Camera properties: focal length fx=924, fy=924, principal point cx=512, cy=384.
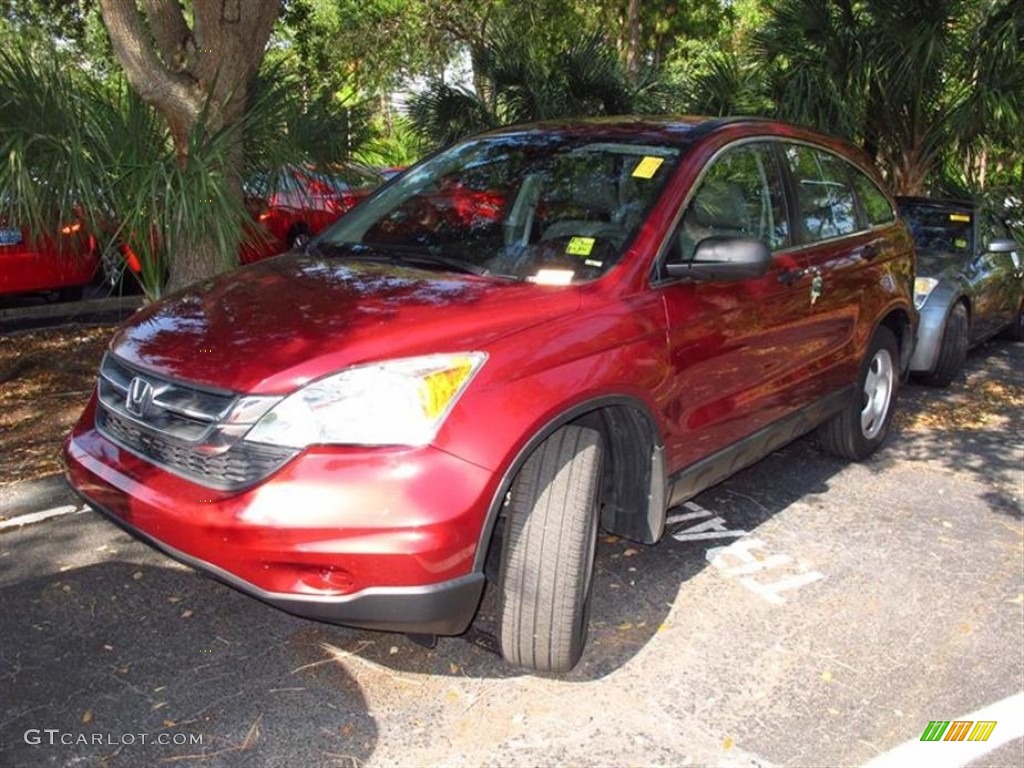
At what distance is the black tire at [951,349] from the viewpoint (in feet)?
23.3

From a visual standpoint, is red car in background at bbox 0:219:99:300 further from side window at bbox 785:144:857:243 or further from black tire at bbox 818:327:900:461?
black tire at bbox 818:327:900:461

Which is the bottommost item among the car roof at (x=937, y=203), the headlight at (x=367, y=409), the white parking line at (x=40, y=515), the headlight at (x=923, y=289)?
the white parking line at (x=40, y=515)

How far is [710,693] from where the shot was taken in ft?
10.1

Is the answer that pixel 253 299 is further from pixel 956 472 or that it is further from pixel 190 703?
pixel 956 472

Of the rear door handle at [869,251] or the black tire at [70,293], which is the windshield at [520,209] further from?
the black tire at [70,293]

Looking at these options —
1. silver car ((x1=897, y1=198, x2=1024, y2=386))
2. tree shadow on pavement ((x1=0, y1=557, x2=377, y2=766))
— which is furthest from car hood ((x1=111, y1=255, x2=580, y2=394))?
silver car ((x1=897, y1=198, x2=1024, y2=386))

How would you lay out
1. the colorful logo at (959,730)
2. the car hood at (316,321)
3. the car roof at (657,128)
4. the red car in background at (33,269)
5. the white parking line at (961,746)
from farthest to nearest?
the red car in background at (33,269), the car roof at (657,128), the colorful logo at (959,730), the white parking line at (961,746), the car hood at (316,321)

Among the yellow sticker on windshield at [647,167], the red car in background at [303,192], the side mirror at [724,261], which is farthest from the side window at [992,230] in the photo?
the side mirror at [724,261]

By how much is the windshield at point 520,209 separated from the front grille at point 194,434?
1.06 meters

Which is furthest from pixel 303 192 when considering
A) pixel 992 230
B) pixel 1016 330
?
pixel 1016 330

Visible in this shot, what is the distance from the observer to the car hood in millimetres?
2672

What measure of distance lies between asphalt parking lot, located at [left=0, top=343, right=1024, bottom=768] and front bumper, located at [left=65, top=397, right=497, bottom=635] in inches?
19.0

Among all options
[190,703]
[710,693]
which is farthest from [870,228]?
[190,703]

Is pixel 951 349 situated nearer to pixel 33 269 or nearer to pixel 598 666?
pixel 598 666
